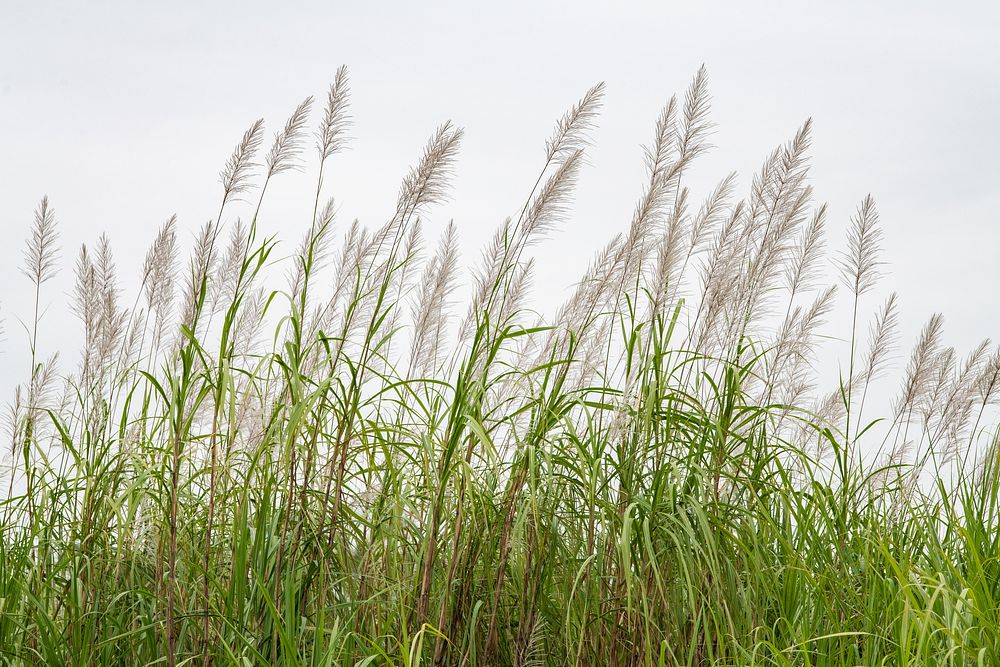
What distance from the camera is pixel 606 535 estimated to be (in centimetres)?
232

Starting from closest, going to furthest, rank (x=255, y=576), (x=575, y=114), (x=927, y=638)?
(x=927, y=638) < (x=255, y=576) < (x=575, y=114)

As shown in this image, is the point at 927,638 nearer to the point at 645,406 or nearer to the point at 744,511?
the point at 744,511

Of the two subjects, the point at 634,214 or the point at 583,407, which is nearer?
the point at 583,407

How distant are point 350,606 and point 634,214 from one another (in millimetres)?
1339

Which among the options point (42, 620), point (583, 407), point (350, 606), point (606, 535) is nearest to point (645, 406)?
point (583, 407)

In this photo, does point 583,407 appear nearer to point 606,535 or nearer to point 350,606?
point 606,535

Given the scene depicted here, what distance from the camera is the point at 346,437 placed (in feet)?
7.41

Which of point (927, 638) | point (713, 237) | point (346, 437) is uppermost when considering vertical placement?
point (713, 237)

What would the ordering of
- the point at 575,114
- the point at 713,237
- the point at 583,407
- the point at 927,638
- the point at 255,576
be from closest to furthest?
the point at 927,638 → the point at 255,576 → the point at 583,407 → the point at 575,114 → the point at 713,237

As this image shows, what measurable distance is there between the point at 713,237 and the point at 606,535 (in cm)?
112

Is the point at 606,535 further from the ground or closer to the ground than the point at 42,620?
further from the ground

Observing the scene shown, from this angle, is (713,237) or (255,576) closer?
(255,576)

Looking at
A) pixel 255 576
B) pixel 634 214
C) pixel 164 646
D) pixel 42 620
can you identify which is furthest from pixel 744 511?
pixel 42 620

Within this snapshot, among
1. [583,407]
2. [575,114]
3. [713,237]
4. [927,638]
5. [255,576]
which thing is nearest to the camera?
[927,638]
